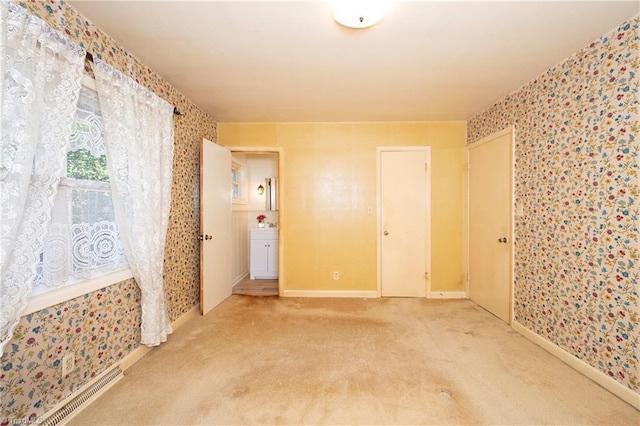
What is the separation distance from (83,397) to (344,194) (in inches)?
116

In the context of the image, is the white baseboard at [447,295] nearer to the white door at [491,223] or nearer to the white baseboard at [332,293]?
the white door at [491,223]

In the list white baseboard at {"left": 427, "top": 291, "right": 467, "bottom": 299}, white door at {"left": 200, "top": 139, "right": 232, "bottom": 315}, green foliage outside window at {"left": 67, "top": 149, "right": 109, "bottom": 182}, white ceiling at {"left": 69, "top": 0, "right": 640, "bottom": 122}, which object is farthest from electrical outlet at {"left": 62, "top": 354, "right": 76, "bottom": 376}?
white baseboard at {"left": 427, "top": 291, "right": 467, "bottom": 299}

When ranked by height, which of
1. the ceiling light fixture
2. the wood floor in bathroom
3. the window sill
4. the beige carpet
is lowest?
the beige carpet

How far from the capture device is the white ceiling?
1.50 m

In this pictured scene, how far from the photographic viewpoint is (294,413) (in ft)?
4.82

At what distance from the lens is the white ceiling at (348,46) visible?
1496mm

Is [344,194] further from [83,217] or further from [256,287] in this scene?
[83,217]

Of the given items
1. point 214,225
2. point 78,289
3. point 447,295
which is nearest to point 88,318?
point 78,289

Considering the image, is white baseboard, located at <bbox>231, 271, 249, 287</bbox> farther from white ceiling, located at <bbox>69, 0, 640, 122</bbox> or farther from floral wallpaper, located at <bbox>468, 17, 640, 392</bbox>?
floral wallpaper, located at <bbox>468, 17, 640, 392</bbox>

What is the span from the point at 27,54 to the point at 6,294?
3.65 ft

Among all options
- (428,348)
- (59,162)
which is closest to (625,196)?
(428,348)

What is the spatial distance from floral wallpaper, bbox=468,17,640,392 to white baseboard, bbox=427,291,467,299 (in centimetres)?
92

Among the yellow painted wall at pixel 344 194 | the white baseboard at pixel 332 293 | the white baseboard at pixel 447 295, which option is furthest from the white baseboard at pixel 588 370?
the white baseboard at pixel 332 293

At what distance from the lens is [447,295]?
11.1ft
